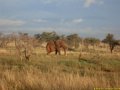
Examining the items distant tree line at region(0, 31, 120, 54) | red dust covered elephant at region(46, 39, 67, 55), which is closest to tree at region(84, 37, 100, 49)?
distant tree line at region(0, 31, 120, 54)

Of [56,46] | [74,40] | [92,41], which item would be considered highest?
[74,40]

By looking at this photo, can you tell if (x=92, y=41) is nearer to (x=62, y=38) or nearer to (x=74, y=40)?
(x=74, y=40)

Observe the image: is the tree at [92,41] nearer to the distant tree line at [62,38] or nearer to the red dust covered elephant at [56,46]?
the distant tree line at [62,38]

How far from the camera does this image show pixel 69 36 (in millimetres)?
84750

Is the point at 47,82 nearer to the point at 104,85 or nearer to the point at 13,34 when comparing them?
the point at 104,85

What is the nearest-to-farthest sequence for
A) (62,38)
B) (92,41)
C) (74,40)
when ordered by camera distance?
(62,38) → (74,40) → (92,41)

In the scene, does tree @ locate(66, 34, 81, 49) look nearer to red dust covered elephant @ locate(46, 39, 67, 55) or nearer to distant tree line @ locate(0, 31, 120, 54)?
distant tree line @ locate(0, 31, 120, 54)

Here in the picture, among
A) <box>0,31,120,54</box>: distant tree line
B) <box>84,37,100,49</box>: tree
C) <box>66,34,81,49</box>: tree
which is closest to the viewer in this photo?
<box>0,31,120,54</box>: distant tree line

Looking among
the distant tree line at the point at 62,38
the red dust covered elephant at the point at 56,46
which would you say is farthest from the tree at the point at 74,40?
the red dust covered elephant at the point at 56,46

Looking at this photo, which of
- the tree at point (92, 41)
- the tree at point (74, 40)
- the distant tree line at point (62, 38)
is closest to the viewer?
the distant tree line at point (62, 38)

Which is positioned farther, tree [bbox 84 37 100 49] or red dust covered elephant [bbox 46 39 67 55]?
tree [bbox 84 37 100 49]

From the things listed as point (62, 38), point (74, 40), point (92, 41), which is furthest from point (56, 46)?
point (92, 41)

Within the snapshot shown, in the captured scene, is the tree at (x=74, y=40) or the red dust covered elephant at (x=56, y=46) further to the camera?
the tree at (x=74, y=40)

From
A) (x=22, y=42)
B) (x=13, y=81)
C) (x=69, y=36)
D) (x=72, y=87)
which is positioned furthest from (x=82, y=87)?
(x=69, y=36)
